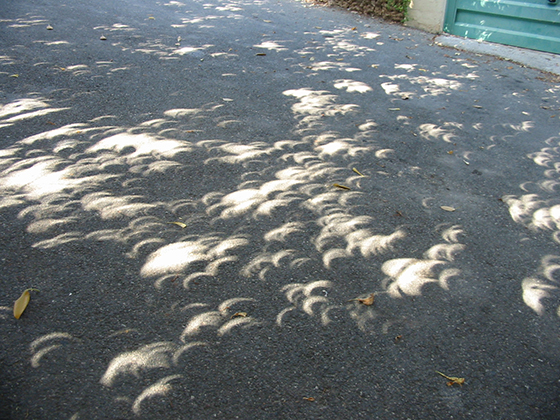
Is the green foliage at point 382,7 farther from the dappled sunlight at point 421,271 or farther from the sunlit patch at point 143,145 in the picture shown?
the dappled sunlight at point 421,271

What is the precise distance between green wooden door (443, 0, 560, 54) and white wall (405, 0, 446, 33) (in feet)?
0.47

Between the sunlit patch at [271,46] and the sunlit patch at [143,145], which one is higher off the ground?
the sunlit patch at [271,46]

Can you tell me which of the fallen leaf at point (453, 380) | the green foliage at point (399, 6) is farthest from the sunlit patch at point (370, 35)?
the fallen leaf at point (453, 380)

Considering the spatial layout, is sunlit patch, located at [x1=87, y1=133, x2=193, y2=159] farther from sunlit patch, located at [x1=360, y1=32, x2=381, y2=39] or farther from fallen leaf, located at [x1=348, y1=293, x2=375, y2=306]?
sunlit patch, located at [x1=360, y1=32, x2=381, y2=39]

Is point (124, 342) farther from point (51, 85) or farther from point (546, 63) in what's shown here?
point (546, 63)

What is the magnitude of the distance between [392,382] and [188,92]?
4.33 metres

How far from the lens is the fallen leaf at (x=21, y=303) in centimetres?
238

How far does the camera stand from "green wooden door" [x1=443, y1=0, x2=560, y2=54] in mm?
7848

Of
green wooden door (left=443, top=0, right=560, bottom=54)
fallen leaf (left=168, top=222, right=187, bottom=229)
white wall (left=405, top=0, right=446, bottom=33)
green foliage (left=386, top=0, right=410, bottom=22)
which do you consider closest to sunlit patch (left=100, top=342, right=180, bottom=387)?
fallen leaf (left=168, top=222, right=187, bottom=229)

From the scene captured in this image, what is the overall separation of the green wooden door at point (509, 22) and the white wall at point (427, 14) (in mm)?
145

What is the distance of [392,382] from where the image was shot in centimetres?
219

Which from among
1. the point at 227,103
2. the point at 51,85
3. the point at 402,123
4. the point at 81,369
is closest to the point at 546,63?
the point at 402,123

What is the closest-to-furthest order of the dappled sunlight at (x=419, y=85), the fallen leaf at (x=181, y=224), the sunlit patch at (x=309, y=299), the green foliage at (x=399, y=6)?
the sunlit patch at (x=309, y=299)
the fallen leaf at (x=181, y=224)
the dappled sunlight at (x=419, y=85)
the green foliage at (x=399, y=6)

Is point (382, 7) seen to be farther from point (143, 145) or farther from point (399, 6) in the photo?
point (143, 145)
